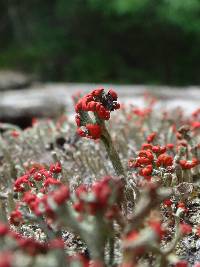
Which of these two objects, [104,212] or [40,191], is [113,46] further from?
[104,212]

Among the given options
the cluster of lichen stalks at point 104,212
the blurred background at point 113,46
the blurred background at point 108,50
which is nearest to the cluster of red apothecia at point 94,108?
the cluster of lichen stalks at point 104,212

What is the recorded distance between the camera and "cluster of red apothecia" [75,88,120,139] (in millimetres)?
3191

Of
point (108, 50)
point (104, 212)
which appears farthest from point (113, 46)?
point (104, 212)

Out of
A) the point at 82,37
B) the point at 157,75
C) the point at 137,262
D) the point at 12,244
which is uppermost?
the point at 82,37

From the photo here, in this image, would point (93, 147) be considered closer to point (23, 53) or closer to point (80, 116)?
point (80, 116)

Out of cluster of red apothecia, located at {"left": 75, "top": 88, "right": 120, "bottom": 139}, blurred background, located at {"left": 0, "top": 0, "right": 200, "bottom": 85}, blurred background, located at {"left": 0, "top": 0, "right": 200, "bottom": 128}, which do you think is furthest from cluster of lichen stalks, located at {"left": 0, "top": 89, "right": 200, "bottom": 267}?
blurred background, located at {"left": 0, "top": 0, "right": 200, "bottom": 85}

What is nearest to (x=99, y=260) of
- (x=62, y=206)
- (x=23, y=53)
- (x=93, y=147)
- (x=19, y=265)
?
(x=62, y=206)

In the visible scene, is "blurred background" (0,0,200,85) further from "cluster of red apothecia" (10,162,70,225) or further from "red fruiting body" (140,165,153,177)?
"red fruiting body" (140,165,153,177)

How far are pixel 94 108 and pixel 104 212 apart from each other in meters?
1.07

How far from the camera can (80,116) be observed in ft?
10.9

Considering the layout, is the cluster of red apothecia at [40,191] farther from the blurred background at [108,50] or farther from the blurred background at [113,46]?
the blurred background at [108,50]

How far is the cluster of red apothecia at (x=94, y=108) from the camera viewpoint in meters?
3.19

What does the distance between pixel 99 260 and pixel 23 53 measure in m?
14.8

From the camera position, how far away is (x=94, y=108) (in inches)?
125
